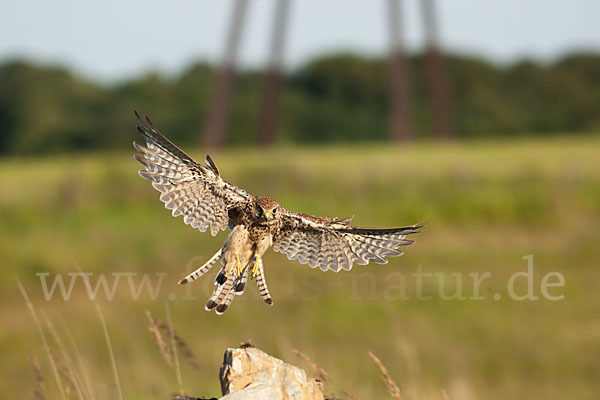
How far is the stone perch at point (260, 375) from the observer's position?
229cm

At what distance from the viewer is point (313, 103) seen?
3184cm

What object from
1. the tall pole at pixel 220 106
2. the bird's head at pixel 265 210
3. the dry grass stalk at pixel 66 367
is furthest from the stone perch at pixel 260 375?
the tall pole at pixel 220 106

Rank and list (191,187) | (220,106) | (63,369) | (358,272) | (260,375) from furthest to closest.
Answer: (220,106) < (358,272) < (63,369) < (191,187) < (260,375)

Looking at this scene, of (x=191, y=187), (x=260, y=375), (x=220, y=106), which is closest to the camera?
(x=260, y=375)

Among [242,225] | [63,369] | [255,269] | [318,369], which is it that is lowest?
[63,369]

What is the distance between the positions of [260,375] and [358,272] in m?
10.8

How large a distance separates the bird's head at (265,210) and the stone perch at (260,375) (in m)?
0.44

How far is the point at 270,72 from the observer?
2022 cm

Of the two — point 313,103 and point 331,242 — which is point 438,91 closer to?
point 313,103

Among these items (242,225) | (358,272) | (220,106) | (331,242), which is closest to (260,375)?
(242,225)

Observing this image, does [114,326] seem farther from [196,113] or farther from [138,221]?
[196,113]

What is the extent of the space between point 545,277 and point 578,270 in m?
1.35

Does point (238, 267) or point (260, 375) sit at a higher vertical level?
point (238, 267)

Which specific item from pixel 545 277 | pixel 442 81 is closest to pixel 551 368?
pixel 545 277
